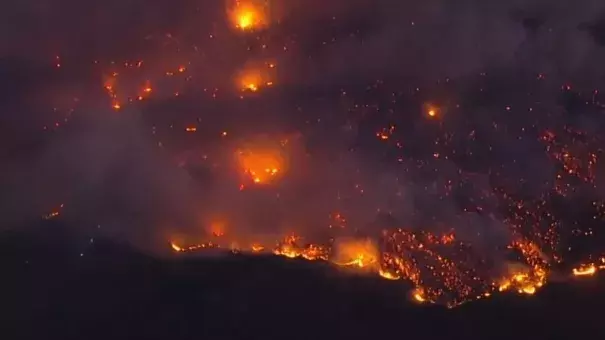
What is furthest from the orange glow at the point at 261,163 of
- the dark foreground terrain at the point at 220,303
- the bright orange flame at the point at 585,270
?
the bright orange flame at the point at 585,270

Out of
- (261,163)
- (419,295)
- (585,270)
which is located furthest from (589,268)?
(261,163)

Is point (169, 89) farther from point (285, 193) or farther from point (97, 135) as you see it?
point (285, 193)

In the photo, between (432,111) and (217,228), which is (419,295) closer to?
(432,111)

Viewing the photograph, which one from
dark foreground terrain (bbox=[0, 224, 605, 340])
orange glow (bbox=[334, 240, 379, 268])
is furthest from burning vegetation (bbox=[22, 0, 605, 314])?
dark foreground terrain (bbox=[0, 224, 605, 340])

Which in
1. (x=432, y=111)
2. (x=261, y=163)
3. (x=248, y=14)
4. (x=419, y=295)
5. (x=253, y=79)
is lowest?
(x=419, y=295)

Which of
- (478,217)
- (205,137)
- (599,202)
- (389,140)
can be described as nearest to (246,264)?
(205,137)

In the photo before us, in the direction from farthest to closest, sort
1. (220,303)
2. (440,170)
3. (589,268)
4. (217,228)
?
(220,303) < (440,170) < (217,228) < (589,268)

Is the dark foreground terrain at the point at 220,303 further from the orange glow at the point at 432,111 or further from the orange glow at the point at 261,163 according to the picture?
the orange glow at the point at 432,111

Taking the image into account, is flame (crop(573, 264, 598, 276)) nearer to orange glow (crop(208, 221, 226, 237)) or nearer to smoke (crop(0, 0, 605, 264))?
smoke (crop(0, 0, 605, 264))
